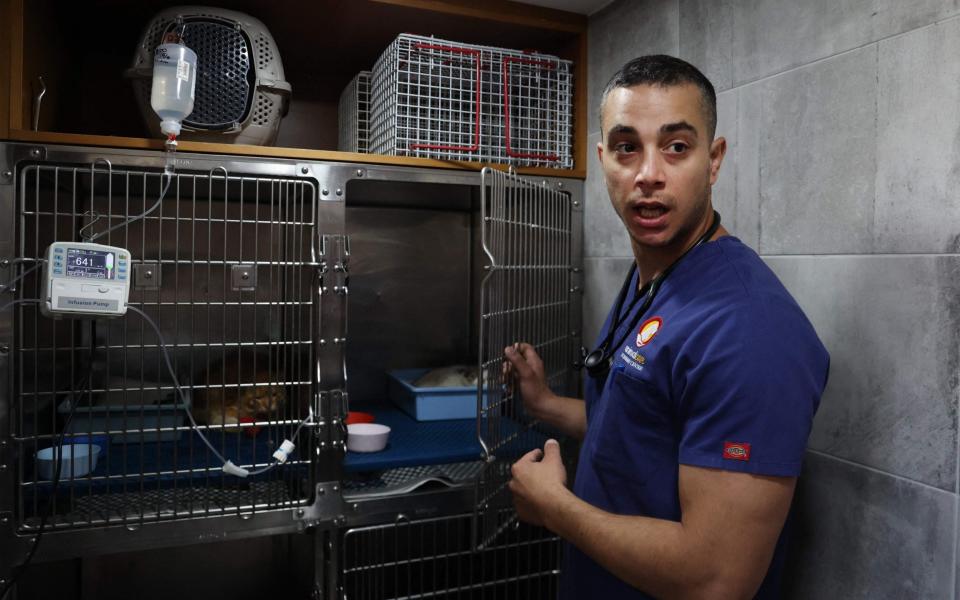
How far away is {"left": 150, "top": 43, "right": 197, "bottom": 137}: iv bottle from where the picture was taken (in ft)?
4.38

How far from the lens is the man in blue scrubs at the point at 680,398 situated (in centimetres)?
86

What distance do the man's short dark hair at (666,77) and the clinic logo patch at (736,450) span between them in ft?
1.71

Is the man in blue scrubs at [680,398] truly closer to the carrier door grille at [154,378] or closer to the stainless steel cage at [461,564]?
the stainless steel cage at [461,564]

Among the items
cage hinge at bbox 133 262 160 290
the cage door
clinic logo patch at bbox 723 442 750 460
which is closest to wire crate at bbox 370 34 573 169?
the cage door

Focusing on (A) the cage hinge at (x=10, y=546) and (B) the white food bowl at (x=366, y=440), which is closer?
(A) the cage hinge at (x=10, y=546)

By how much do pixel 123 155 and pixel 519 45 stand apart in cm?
118

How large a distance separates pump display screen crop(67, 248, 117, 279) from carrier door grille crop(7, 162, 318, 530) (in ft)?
0.30

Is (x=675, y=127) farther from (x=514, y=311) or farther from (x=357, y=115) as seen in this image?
(x=357, y=115)

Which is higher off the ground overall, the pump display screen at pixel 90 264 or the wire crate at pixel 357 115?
the wire crate at pixel 357 115

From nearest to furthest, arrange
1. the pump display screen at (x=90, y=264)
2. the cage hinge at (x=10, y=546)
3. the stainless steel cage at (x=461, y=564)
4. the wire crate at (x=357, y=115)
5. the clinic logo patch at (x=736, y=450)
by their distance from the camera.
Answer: the clinic logo patch at (x=736, y=450) < the pump display screen at (x=90, y=264) < the cage hinge at (x=10, y=546) < the stainless steel cage at (x=461, y=564) < the wire crate at (x=357, y=115)

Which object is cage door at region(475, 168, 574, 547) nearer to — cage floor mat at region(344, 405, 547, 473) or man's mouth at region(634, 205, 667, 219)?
cage floor mat at region(344, 405, 547, 473)

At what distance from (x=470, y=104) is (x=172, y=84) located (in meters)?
0.73

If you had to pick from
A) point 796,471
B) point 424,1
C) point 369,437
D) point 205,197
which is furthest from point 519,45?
point 796,471

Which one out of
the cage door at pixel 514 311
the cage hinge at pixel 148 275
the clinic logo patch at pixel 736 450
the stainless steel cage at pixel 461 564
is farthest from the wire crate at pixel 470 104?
the clinic logo patch at pixel 736 450
